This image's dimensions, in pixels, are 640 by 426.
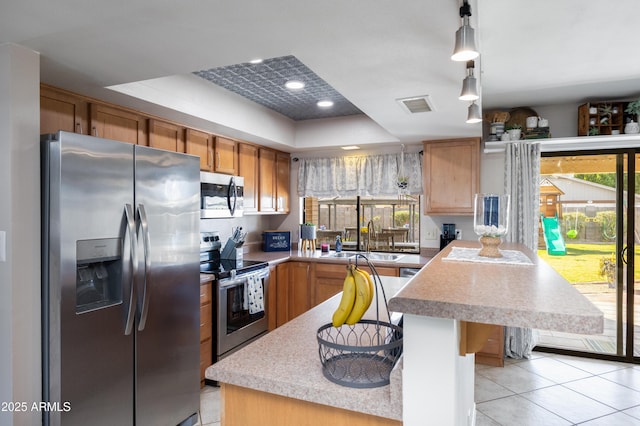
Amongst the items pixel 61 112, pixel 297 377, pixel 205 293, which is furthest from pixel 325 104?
pixel 297 377

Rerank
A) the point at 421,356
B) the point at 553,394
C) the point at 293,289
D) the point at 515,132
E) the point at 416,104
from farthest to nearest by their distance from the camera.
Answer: the point at 293,289, the point at 515,132, the point at 553,394, the point at 416,104, the point at 421,356

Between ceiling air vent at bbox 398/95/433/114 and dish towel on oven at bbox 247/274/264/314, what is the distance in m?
1.98

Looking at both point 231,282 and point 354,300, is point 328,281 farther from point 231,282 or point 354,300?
point 354,300

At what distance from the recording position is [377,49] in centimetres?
185

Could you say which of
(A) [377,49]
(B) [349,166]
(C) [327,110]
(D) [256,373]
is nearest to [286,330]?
(D) [256,373]

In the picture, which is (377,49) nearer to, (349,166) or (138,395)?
(138,395)

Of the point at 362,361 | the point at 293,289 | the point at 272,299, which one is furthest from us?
the point at 293,289

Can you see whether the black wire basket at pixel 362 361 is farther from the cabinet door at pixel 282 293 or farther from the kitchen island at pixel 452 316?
the cabinet door at pixel 282 293

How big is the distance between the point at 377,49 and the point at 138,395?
91.0 inches

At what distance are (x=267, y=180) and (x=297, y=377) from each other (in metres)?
3.52

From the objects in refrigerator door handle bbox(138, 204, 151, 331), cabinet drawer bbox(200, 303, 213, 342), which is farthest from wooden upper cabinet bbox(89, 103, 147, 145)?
cabinet drawer bbox(200, 303, 213, 342)

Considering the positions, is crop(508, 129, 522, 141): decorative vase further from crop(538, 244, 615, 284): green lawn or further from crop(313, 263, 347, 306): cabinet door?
crop(313, 263, 347, 306): cabinet door

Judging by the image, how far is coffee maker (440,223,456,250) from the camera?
421cm

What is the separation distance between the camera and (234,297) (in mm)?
3385
